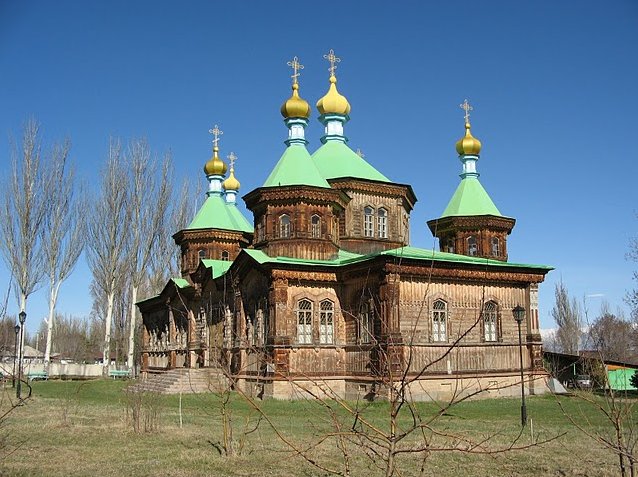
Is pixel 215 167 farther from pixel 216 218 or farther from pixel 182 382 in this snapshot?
pixel 182 382

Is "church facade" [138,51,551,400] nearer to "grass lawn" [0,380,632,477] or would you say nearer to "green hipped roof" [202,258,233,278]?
"green hipped roof" [202,258,233,278]

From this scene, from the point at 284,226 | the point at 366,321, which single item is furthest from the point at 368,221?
the point at 366,321

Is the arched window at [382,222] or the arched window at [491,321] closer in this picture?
the arched window at [491,321]

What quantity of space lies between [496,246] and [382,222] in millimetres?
5961

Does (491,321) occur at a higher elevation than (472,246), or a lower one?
lower

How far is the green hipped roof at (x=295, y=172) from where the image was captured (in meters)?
24.4

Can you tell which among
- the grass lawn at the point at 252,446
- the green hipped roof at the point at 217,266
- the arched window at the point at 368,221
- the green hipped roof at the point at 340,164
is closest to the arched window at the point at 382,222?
the arched window at the point at 368,221

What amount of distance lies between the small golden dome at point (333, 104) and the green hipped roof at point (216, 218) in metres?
7.39

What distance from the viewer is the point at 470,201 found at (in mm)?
30141

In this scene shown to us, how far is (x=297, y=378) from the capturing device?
71.5ft

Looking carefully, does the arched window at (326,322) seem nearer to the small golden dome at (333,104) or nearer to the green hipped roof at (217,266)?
the green hipped roof at (217,266)

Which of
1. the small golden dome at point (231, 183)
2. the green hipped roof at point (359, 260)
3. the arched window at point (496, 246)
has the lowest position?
the green hipped roof at point (359, 260)

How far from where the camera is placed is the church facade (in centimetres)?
2116

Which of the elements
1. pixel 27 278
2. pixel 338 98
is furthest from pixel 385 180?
pixel 27 278
